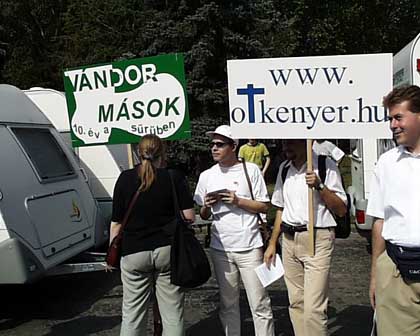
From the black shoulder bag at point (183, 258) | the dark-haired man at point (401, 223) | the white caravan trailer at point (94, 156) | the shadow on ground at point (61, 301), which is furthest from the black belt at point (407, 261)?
the white caravan trailer at point (94, 156)

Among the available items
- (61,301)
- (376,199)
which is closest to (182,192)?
(376,199)

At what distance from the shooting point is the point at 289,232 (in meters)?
4.79

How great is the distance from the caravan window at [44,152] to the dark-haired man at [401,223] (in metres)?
4.60

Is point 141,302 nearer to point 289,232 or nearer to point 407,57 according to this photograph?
point 289,232

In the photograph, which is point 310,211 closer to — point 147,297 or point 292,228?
point 292,228

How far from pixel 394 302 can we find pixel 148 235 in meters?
1.88

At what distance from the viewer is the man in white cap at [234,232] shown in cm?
485

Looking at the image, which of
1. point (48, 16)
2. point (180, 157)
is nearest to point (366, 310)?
point (180, 157)

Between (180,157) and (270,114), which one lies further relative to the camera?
(180,157)

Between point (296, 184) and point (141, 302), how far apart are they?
4.92 ft

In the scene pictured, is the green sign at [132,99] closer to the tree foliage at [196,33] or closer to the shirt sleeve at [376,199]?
the shirt sleeve at [376,199]

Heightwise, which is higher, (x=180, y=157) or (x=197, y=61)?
(x=197, y=61)

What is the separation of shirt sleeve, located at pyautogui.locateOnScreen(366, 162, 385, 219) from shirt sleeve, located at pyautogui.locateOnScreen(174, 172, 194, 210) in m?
1.50

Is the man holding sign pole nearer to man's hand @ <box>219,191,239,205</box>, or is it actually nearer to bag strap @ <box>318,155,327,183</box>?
bag strap @ <box>318,155,327,183</box>
